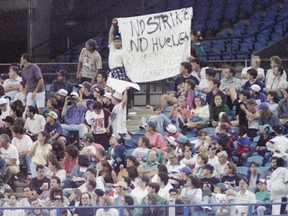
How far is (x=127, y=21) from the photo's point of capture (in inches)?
1120

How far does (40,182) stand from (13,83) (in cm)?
416

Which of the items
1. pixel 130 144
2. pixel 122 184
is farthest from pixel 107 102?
pixel 122 184

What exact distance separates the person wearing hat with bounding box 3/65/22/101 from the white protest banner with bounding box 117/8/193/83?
204 cm

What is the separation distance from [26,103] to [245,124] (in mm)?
4056

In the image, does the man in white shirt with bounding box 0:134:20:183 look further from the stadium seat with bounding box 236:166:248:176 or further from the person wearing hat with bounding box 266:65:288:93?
the person wearing hat with bounding box 266:65:288:93

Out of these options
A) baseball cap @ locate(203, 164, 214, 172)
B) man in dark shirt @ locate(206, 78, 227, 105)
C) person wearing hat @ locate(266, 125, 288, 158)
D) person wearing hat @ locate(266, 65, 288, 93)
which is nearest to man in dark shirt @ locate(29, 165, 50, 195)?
baseball cap @ locate(203, 164, 214, 172)

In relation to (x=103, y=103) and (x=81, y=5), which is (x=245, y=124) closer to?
(x=103, y=103)

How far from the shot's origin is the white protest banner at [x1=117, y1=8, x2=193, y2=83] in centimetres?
2822

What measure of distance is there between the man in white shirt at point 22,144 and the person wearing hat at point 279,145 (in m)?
4.03

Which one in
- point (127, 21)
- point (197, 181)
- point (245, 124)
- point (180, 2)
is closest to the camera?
point (197, 181)

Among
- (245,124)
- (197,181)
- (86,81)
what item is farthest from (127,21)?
(197,181)

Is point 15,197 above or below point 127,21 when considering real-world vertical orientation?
below

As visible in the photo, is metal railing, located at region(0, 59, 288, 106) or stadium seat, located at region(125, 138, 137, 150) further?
metal railing, located at region(0, 59, 288, 106)

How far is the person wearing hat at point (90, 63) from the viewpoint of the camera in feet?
94.4
